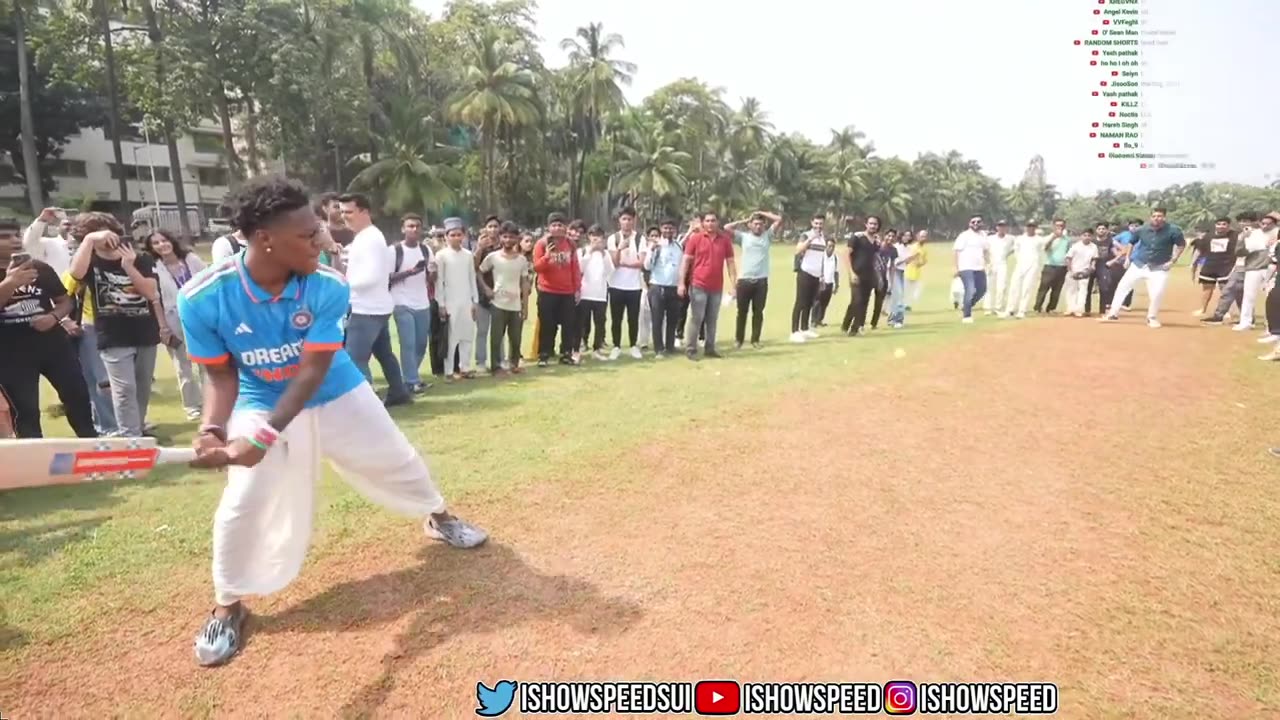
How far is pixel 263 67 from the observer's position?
26.4 meters

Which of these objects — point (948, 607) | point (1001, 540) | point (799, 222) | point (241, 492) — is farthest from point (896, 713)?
point (799, 222)

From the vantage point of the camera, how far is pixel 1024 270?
42.3 ft

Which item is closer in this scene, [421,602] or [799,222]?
[421,602]

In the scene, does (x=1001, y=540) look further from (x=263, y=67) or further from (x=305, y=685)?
(x=263, y=67)

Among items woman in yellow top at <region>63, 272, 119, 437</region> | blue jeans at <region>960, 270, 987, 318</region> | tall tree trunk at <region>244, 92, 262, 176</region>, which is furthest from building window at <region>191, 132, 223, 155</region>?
blue jeans at <region>960, 270, 987, 318</region>

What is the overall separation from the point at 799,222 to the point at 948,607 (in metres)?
62.1

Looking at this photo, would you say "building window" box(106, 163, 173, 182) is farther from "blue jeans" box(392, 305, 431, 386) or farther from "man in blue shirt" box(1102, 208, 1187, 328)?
"man in blue shirt" box(1102, 208, 1187, 328)

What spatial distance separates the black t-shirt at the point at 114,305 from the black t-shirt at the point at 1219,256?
1549cm

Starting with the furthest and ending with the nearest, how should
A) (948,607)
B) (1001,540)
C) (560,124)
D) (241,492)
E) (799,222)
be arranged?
1. (799,222)
2. (560,124)
3. (1001,540)
4. (948,607)
5. (241,492)

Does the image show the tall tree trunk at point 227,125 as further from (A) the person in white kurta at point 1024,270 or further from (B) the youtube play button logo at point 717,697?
(B) the youtube play button logo at point 717,697

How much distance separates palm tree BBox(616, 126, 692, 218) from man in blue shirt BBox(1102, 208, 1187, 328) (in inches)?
1329

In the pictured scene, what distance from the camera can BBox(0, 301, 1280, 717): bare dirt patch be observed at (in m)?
2.58

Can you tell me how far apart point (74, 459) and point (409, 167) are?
34.6m

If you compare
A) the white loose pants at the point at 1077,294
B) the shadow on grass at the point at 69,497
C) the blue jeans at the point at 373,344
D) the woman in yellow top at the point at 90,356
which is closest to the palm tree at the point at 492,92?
the white loose pants at the point at 1077,294
